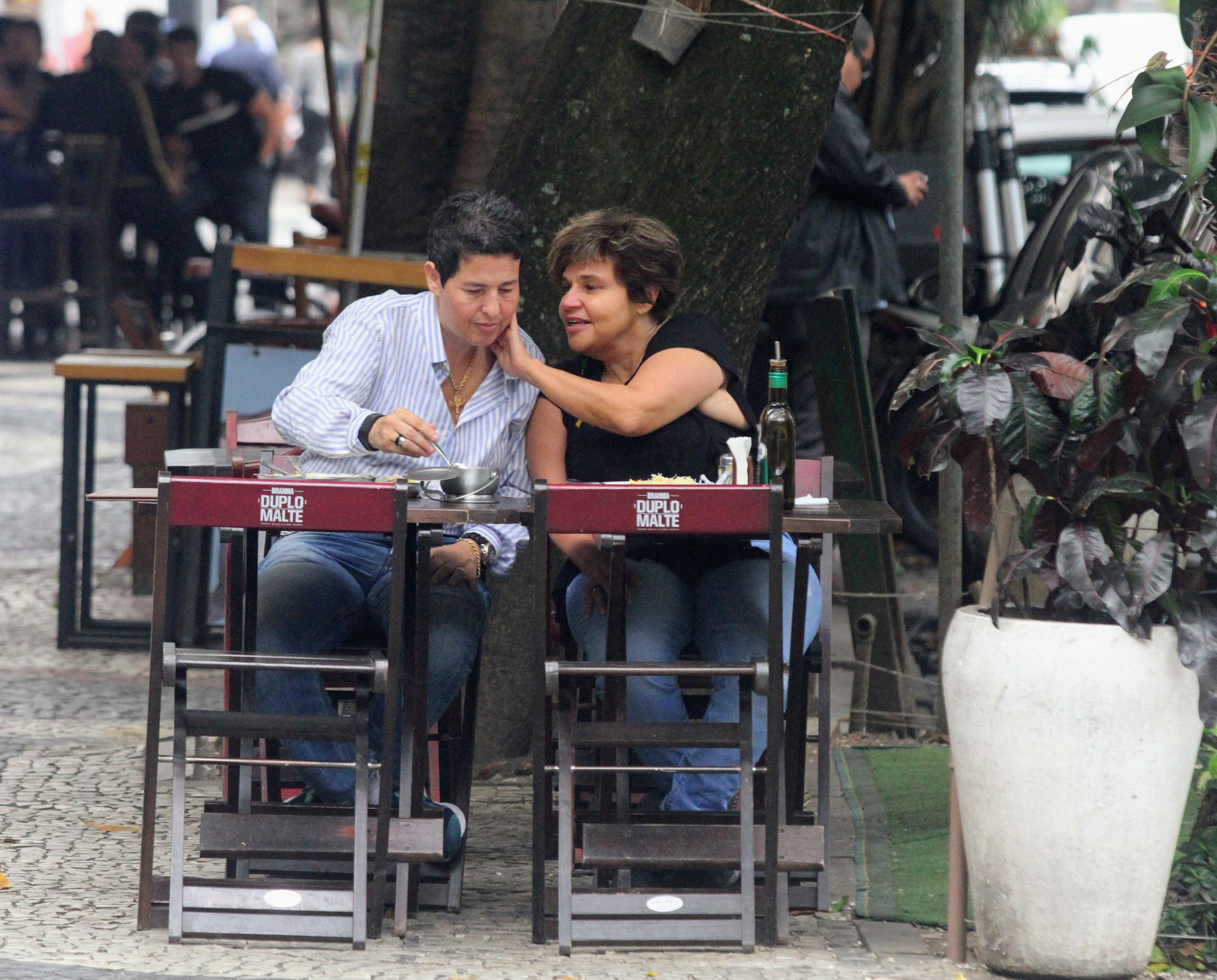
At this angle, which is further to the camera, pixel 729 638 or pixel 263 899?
pixel 729 638

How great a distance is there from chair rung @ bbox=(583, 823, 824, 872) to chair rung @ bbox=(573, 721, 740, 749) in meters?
0.19

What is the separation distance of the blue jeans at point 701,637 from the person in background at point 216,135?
10178 mm

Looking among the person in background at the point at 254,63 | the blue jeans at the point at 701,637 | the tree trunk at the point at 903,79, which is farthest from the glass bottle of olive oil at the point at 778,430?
the person in background at the point at 254,63

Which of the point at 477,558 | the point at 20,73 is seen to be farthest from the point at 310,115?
the point at 477,558

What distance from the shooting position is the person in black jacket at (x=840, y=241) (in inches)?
265

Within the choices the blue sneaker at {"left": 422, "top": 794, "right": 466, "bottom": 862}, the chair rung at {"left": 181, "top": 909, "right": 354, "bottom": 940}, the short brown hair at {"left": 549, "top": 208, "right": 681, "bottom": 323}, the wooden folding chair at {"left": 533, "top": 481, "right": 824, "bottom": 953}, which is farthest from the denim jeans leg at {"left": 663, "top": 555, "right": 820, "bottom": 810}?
the chair rung at {"left": 181, "top": 909, "right": 354, "bottom": 940}

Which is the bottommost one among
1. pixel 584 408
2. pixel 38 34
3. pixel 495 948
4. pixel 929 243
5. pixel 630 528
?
pixel 495 948

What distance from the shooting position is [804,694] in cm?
408

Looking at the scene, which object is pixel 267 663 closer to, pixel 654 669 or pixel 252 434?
pixel 654 669

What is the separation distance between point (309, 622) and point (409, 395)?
23.9 inches

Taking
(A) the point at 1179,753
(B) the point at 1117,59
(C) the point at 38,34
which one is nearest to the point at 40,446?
(C) the point at 38,34

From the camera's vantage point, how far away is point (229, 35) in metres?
18.5

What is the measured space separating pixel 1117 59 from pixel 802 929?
15247 millimetres

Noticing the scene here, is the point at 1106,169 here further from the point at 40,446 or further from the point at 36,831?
the point at 40,446
